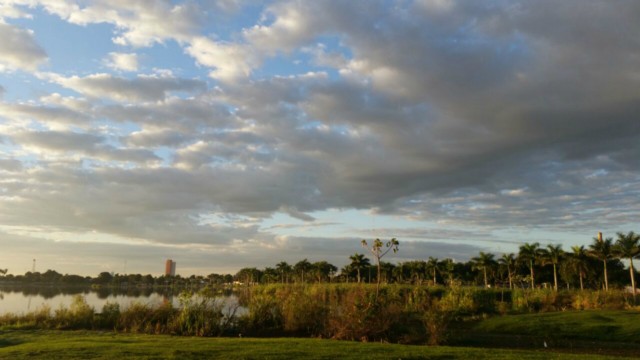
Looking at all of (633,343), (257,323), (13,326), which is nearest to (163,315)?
(257,323)

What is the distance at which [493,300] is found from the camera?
43.2 meters

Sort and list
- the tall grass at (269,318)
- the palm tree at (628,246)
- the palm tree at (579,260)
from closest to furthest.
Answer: the tall grass at (269,318), the palm tree at (628,246), the palm tree at (579,260)

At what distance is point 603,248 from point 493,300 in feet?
102

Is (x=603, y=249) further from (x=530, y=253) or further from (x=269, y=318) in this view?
(x=269, y=318)

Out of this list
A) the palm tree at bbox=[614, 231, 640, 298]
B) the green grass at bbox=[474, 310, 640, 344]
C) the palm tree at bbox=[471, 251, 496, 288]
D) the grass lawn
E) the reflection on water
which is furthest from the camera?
the palm tree at bbox=[471, 251, 496, 288]

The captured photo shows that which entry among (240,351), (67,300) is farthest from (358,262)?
(240,351)

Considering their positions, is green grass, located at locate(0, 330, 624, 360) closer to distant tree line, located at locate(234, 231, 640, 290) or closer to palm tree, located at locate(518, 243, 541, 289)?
distant tree line, located at locate(234, 231, 640, 290)

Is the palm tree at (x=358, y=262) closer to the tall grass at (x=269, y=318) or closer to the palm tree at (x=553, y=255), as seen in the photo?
the palm tree at (x=553, y=255)

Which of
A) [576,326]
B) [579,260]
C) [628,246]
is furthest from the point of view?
[579,260]

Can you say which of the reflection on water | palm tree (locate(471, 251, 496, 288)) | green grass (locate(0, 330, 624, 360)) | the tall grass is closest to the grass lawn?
the tall grass

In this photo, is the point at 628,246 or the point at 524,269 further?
the point at 524,269

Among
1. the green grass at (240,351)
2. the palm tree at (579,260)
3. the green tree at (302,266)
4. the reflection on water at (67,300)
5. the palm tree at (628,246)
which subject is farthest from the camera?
the green tree at (302,266)

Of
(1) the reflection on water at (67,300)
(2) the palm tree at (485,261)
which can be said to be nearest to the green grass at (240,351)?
(1) the reflection on water at (67,300)

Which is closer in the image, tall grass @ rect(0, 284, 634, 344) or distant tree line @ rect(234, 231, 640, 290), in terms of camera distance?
tall grass @ rect(0, 284, 634, 344)
